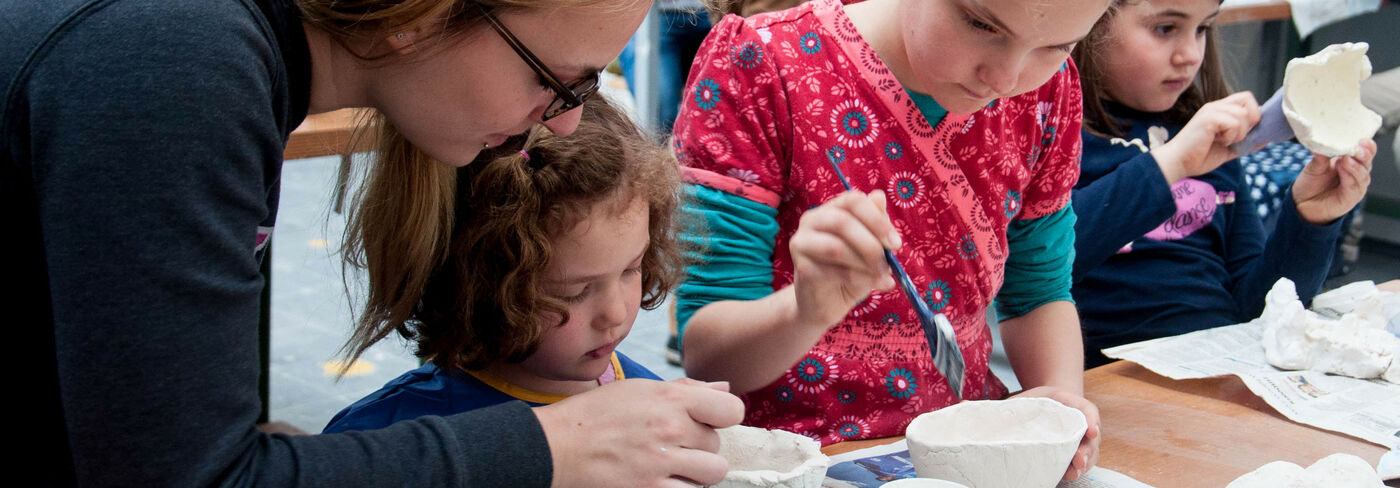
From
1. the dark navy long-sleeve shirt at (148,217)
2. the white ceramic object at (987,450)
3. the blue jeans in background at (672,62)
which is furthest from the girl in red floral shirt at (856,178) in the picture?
the blue jeans in background at (672,62)

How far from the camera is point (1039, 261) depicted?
144 centimetres

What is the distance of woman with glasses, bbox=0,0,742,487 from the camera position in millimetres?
618

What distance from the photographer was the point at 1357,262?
14.2 ft

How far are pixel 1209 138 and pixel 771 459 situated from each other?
41.5 inches

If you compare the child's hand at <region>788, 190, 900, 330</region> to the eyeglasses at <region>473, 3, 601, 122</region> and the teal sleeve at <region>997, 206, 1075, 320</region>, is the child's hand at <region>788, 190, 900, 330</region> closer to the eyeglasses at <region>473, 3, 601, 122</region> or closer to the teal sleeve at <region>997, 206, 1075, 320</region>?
the eyeglasses at <region>473, 3, 601, 122</region>

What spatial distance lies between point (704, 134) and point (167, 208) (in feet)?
2.22

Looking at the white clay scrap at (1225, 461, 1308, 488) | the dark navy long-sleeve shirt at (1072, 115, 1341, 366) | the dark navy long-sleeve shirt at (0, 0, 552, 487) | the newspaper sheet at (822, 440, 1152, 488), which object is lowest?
the dark navy long-sleeve shirt at (1072, 115, 1341, 366)

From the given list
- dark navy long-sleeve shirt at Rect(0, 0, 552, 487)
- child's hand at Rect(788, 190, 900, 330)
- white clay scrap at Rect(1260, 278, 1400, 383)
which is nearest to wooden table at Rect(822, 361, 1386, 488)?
white clay scrap at Rect(1260, 278, 1400, 383)

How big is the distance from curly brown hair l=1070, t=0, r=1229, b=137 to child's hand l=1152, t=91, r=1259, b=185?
0.16 metres

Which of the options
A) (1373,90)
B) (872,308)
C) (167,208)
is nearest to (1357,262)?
(1373,90)

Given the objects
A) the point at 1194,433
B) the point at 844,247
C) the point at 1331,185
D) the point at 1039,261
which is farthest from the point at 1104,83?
the point at 844,247

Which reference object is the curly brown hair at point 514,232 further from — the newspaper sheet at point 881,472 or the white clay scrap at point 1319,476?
the white clay scrap at point 1319,476

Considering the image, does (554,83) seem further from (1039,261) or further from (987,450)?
(1039,261)

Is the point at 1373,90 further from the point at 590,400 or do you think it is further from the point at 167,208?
the point at 167,208
